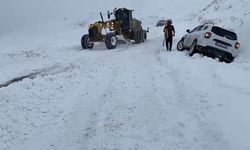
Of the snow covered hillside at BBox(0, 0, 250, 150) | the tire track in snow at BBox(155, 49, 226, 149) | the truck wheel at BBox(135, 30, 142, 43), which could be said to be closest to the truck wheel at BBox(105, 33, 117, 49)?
the truck wheel at BBox(135, 30, 142, 43)

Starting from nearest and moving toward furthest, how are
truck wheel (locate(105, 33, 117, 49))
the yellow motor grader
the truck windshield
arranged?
the truck windshield < truck wheel (locate(105, 33, 117, 49)) < the yellow motor grader

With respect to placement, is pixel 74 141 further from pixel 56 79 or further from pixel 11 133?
pixel 56 79

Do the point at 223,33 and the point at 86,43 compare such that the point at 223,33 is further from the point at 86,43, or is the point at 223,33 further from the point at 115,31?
the point at 115,31

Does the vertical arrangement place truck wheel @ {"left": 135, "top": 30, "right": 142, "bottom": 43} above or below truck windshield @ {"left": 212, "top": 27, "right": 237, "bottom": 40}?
below

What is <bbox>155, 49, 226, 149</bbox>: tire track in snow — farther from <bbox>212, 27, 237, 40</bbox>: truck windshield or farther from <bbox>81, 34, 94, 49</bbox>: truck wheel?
<bbox>81, 34, 94, 49</bbox>: truck wheel

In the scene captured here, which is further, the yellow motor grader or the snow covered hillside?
the yellow motor grader

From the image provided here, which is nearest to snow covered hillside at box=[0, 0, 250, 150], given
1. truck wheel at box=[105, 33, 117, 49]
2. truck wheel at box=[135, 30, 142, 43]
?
truck wheel at box=[105, 33, 117, 49]

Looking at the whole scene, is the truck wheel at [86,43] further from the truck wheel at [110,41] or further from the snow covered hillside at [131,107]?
the snow covered hillside at [131,107]

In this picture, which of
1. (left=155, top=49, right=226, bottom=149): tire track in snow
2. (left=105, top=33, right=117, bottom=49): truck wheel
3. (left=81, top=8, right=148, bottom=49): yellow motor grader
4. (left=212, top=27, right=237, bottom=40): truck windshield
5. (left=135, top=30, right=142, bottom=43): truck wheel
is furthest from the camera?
(left=135, top=30, right=142, bottom=43): truck wheel

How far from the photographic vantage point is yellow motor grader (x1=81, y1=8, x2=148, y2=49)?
25.9 meters

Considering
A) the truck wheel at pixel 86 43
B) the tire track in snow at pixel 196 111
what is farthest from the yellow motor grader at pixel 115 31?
the tire track in snow at pixel 196 111

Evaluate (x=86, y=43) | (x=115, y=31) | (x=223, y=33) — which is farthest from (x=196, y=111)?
(x=115, y=31)

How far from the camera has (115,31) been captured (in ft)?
91.6

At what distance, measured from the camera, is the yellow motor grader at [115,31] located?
85.0 ft
